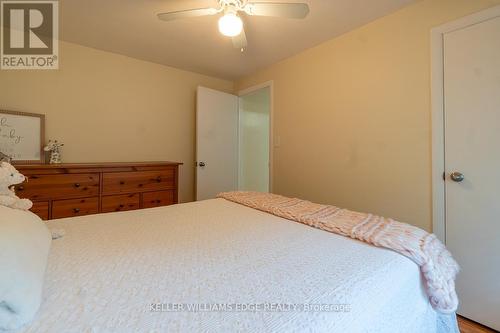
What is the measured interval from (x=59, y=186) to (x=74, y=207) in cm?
21

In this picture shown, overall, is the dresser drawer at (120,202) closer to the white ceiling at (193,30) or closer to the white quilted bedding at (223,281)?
the white quilted bedding at (223,281)

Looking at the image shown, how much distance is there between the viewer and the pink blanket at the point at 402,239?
32.5 inches

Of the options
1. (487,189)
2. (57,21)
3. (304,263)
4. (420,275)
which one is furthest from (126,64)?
(487,189)

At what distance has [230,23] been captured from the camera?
145cm

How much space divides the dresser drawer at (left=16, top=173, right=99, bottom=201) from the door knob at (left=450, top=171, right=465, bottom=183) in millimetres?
2812

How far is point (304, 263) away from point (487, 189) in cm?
146

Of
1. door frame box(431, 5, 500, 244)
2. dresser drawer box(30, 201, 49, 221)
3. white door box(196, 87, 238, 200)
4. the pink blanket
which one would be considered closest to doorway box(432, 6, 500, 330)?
door frame box(431, 5, 500, 244)

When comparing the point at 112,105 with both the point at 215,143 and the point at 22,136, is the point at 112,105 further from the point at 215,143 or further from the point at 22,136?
the point at 215,143

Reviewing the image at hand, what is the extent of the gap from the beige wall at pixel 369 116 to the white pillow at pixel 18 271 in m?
2.12

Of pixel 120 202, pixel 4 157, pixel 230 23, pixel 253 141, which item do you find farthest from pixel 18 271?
pixel 253 141

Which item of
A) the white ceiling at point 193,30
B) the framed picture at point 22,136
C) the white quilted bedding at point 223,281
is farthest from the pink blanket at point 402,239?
the framed picture at point 22,136

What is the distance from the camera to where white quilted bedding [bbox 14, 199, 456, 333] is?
1.69 feet

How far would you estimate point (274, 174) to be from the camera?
9.51 ft

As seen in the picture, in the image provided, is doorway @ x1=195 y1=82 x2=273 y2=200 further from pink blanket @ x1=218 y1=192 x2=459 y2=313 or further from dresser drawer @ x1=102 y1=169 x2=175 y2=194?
pink blanket @ x1=218 y1=192 x2=459 y2=313
